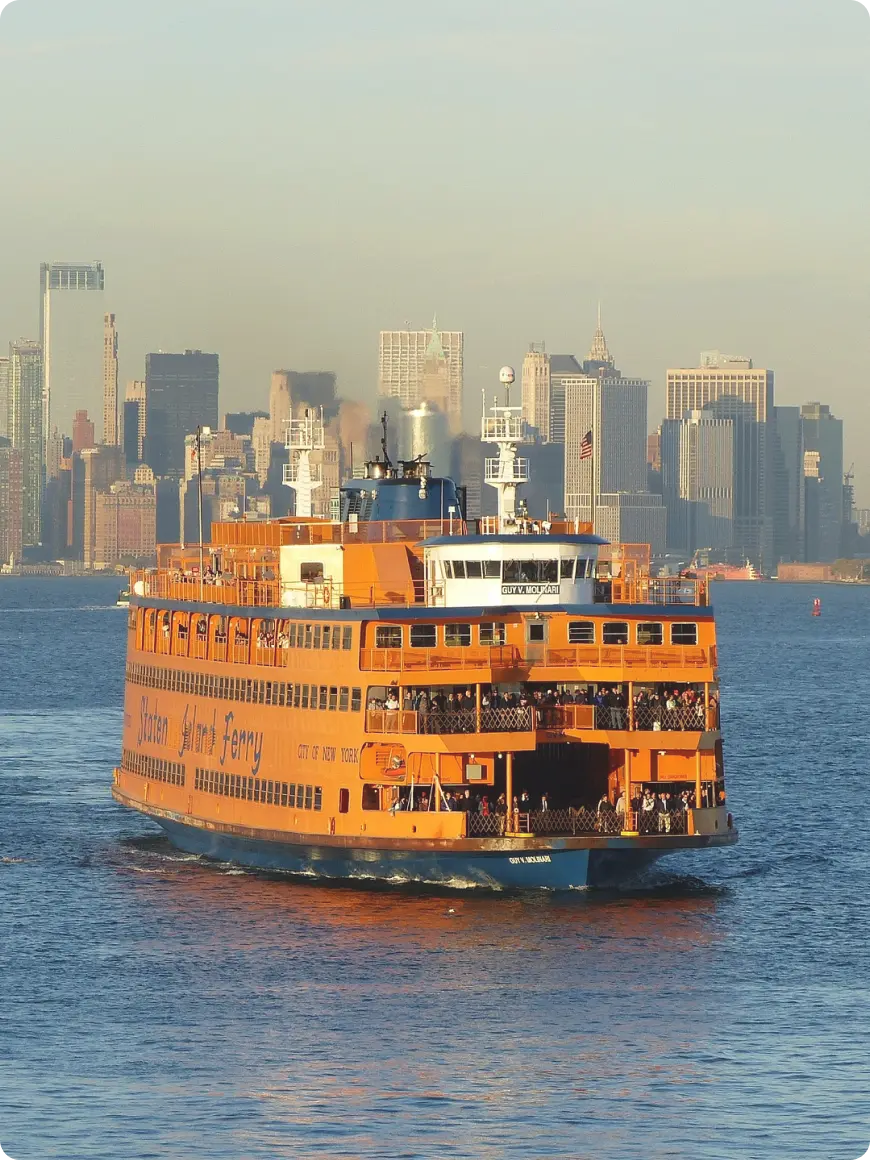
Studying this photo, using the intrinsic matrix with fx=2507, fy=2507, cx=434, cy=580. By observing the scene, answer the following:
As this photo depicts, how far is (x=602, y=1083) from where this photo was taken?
43281mm

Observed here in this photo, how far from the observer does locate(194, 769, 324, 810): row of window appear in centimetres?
6053

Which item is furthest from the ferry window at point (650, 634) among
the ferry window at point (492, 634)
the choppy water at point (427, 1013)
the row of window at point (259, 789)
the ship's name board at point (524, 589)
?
the row of window at point (259, 789)

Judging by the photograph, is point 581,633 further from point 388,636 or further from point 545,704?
point 388,636

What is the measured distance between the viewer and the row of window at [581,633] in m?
59.2

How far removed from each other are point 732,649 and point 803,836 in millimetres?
115161

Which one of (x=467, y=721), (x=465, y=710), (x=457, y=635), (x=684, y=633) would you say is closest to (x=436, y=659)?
(x=457, y=635)

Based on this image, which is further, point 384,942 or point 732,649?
point 732,649

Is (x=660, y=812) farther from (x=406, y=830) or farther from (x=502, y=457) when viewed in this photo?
(x=502, y=457)

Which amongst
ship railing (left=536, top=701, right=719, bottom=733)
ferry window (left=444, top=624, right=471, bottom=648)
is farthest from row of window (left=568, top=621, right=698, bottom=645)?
ferry window (left=444, top=624, right=471, bottom=648)

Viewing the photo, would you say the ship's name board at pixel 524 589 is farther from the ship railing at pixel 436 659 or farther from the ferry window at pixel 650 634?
the ferry window at pixel 650 634

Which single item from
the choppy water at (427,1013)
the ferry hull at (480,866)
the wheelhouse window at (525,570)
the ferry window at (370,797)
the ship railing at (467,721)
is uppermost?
the wheelhouse window at (525,570)

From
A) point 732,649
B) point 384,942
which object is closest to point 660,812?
point 384,942

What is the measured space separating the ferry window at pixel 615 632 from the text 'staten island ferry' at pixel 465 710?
6cm

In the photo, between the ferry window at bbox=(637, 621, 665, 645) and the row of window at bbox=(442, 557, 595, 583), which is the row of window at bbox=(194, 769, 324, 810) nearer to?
the row of window at bbox=(442, 557, 595, 583)
